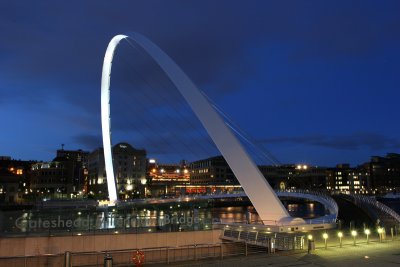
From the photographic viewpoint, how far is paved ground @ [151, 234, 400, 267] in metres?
14.8

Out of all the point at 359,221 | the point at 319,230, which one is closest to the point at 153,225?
the point at 319,230

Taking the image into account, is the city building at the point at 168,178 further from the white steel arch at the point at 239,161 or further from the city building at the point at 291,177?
the white steel arch at the point at 239,161

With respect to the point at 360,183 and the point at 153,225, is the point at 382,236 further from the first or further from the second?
the point at 360,183

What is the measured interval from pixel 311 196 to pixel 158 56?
2272cm

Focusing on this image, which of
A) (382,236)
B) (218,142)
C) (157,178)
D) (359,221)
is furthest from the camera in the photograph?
(157,178)

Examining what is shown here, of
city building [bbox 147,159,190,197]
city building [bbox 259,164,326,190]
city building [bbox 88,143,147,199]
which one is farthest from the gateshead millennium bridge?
city building [bbox 147,159,190,197]

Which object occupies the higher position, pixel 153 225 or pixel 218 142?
pixel 218 142

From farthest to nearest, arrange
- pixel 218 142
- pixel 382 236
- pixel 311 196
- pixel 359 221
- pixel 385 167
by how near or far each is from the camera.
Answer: pixel 385 167
pixel 311 196
pixel 359 221
pixel 218 142
pixel 382 236

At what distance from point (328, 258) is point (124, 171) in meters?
110

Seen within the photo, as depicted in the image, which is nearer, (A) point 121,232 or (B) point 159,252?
(B) point 159,252

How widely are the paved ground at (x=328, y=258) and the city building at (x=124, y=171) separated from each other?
336ft

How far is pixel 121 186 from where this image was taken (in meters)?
119

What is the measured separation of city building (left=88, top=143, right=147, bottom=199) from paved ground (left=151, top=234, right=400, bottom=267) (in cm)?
10248

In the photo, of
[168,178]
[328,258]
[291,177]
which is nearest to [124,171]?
[168,178]
